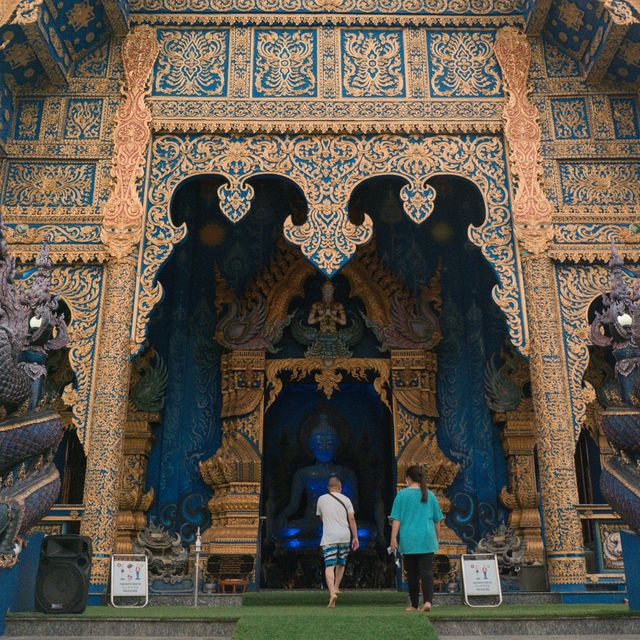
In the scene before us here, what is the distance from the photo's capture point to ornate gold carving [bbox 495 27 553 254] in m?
8.48

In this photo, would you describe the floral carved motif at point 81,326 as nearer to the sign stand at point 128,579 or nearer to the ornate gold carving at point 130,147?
the ornate gold carving at point 130,147

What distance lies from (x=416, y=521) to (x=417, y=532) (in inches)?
3.3

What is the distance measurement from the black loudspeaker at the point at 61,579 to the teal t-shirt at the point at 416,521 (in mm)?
2487

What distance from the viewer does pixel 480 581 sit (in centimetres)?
716

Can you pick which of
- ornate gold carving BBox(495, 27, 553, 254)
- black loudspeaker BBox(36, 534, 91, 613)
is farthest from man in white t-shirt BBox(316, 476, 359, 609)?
ornate gold carving BBox(495, 27, 553, 254)

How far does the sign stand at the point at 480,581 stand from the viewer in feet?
23.4

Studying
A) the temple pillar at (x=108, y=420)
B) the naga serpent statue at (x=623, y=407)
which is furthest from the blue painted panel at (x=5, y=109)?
the naga serpent statue at (x=623, y=407)

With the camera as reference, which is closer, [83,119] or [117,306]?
[117,306]

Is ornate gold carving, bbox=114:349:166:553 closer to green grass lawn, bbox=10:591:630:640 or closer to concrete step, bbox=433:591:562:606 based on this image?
green grass lawn, bbox=10:591:630:640

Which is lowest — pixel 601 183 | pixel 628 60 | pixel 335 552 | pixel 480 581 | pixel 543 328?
pixel 480 581

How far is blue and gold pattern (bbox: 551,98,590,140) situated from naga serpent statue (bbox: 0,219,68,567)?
5.81 meters

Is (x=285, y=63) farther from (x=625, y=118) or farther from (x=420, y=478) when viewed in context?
(x=420, y=478)

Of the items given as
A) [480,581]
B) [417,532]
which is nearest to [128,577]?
[417,532]

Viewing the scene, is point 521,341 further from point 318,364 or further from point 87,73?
point 87,73
